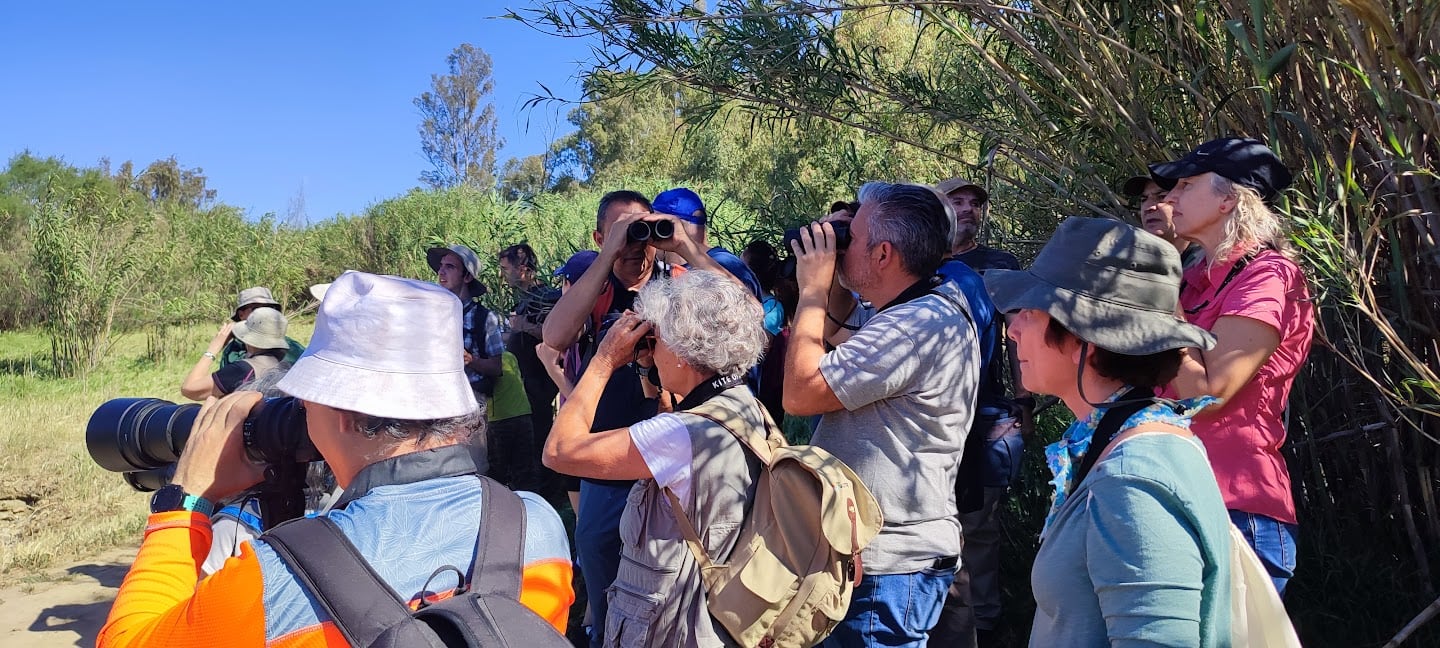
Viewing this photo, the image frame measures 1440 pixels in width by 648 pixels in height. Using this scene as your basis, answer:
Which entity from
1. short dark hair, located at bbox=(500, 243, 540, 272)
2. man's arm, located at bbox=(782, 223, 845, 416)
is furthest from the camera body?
short dark hair, located at bbox=(500, 243, 540, 272)

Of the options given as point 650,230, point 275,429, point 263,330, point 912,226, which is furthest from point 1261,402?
point 263,330

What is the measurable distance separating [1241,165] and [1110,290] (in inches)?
40.6

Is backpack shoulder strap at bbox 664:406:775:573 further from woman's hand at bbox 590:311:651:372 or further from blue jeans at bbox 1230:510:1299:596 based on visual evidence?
blue jeans at bbox 1230:510:1299:596

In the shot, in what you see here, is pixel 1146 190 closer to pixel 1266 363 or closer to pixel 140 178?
pixel 1266 363

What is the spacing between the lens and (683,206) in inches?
127

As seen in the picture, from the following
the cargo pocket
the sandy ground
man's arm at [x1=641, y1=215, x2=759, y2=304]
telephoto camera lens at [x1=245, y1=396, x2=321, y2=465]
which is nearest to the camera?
Answer: telephoto camera lens at [x1=245, y1=396, x2=321, y2=465]

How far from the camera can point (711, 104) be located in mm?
4137

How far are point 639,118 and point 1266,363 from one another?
26904 millimetres

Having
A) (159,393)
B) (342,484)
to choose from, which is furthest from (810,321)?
(159,393)

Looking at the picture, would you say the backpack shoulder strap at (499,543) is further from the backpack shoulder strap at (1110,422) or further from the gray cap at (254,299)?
the gray cap at (254,299)

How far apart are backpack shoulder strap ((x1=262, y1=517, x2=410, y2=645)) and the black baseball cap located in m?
1.96

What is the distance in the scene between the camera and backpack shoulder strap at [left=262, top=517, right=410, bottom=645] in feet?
4.12

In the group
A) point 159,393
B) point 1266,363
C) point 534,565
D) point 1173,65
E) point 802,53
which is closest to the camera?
point 534,565

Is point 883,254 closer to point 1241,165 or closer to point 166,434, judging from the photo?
point 1241,165
